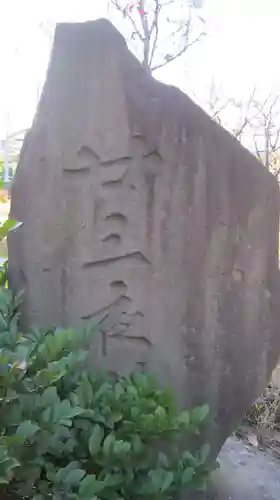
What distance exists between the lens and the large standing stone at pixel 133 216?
4.90ft

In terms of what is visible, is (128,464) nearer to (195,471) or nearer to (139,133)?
(195,471)

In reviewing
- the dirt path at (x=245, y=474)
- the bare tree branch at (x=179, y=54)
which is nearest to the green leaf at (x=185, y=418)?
the dirt path at (x=245, y=474)

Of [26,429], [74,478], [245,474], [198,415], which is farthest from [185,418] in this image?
[245,474]

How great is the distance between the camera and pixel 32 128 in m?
1.51

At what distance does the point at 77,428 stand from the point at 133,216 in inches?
23.1

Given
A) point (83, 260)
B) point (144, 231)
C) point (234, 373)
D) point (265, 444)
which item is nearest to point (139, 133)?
point (144, 231)

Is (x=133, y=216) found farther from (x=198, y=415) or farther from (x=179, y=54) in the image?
(x=179, y=54)

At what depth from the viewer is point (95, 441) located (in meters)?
1.13

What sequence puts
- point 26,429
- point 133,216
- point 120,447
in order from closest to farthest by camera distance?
point 26,429 < point 120,447 < point 133,216

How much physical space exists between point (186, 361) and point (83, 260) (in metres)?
0.41

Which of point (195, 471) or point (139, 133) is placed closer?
point (195, 471)

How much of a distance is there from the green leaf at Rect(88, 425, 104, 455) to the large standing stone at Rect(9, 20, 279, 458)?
0.41m

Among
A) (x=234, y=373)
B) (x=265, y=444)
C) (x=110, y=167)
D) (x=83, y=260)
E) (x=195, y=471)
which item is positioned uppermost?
(x=110, y=167)

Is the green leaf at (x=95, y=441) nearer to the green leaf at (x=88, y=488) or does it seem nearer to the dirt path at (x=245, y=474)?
the green leaf at (x=88, y=488)
